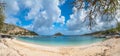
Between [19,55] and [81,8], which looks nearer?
[81,8]

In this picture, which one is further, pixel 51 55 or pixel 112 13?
pixel 51 55

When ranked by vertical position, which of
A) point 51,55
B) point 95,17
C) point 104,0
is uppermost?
point 104,0

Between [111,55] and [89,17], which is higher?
[89,17]

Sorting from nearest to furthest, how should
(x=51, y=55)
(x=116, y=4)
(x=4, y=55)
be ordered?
(x=116, y=4) → (x=4, y=55) → (x=51, y=55)

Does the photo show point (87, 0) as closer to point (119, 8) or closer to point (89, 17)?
point (89, 17)

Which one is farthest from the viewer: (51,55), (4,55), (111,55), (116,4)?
(51,55)

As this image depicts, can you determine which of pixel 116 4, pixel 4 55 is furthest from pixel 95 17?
pixel 4 55

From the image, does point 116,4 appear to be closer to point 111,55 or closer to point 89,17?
point 89,17

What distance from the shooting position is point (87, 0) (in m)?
11.2

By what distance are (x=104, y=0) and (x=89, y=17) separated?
98cm

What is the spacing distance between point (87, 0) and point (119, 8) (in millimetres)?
1441

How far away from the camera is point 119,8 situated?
11.1 metres

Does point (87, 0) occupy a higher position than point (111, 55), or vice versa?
point (87, 0)

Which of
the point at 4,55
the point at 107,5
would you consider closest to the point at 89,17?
the point at 107,5
